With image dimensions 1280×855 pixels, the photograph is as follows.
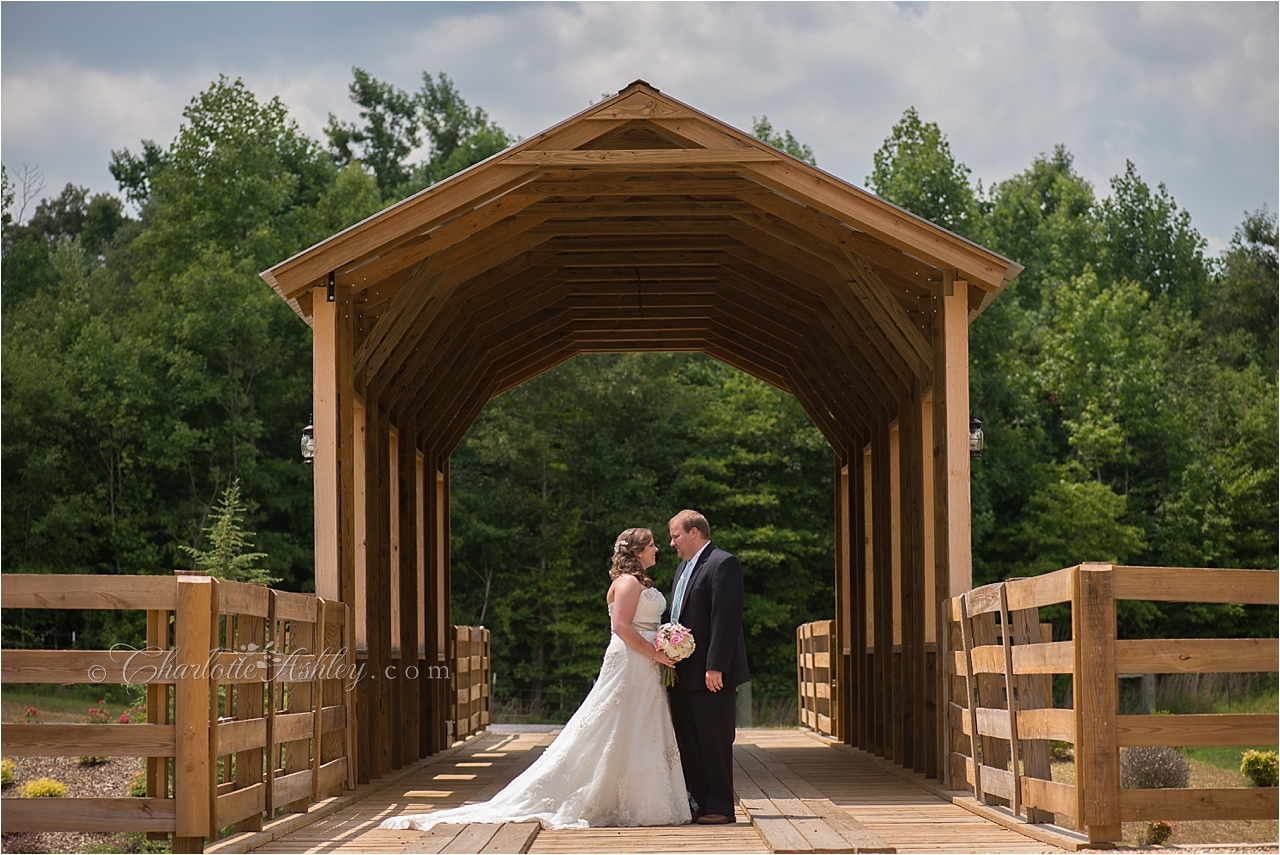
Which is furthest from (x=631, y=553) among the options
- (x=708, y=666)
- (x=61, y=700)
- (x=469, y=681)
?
(x=61, y=700)

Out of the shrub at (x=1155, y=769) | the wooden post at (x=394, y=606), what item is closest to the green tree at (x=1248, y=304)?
the shrub at (x=1155, y=769)

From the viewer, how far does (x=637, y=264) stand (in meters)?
11.2

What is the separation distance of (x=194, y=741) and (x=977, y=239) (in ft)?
92.1

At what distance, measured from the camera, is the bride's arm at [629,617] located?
683 cm

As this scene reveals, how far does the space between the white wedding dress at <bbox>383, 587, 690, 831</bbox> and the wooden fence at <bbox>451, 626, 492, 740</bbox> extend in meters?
6.81

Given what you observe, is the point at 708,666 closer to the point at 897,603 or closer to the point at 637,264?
the point at 897,603

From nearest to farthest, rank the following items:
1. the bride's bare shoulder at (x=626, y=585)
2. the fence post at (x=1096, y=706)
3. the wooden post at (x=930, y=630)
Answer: the fence post at (x=1096, y=706) → the bride's bare shoulder at (x=626, y=585) → the wooden post at (x=930, y=630)

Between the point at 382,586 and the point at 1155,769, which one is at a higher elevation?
the point at 382,586

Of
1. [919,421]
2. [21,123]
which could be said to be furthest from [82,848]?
[21,123]

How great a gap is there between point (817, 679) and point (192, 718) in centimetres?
1157

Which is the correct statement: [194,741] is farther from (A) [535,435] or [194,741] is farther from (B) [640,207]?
(A) [535,435]

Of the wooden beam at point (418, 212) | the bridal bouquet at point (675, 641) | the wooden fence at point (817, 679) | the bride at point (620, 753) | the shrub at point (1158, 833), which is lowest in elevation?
the shrub at point (1158, 833)

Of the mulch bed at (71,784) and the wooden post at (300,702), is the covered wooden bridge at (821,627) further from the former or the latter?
the mulch bed at (71,784)

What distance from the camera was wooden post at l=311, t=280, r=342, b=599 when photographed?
26.3ft
